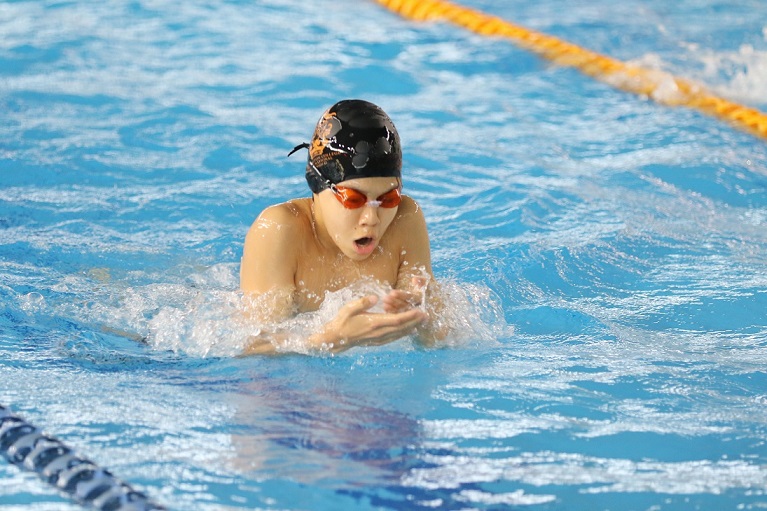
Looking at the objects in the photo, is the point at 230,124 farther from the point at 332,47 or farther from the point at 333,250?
the point at 333,250

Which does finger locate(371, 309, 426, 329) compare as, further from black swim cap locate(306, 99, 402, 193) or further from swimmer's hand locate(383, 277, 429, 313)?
black swim cap locate(306, 99, 402, 193)

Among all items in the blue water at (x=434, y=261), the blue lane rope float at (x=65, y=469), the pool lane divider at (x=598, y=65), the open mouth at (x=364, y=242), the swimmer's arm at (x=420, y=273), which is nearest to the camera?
the blue lane rope float at (x=65, y=469)

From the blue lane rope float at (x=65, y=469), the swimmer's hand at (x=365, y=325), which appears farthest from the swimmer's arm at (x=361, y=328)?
the blue lane rope float at (x=65, y=469)

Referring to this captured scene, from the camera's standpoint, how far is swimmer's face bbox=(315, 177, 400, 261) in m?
3.25

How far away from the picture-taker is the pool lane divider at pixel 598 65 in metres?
7.11

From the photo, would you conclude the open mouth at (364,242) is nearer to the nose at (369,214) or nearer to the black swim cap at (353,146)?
the nose at (369,214)

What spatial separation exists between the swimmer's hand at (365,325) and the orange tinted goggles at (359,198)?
315 mm

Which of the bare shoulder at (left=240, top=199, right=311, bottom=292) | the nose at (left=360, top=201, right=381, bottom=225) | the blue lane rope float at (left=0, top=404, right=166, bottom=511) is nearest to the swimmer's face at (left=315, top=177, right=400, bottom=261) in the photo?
the nose at (left=360, top=201, right=381, bottom=225)

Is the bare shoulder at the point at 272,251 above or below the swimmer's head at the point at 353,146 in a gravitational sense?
A: below

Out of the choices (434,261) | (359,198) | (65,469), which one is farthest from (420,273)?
(65,469)

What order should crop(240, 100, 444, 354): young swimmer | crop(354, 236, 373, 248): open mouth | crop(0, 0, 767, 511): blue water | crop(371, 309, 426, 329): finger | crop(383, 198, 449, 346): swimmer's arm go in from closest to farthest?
crop(0, 0, 767, 511): blue water, crop(371, 309, 426, 329): finger, crop(240, 100, 444, 354): young swimmer, crop(354, 236, 373, 248): open mouth, crop(383, 198, 449, 346): swimmer's arm

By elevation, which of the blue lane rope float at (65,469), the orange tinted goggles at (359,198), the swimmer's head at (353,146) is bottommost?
the blue lane rope float at (65,469)

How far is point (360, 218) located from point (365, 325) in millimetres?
355

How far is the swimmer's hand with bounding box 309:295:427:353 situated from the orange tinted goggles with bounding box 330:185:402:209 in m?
0.31
